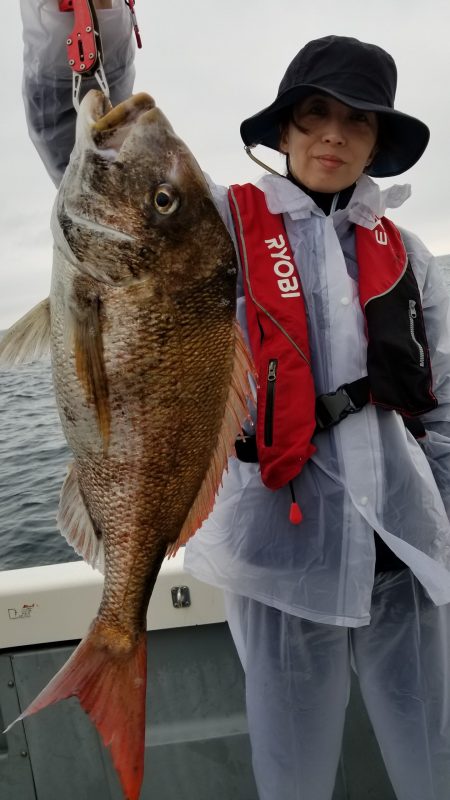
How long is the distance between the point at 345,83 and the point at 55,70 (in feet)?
2.94

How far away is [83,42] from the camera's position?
156cm

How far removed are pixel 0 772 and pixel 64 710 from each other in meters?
0.40

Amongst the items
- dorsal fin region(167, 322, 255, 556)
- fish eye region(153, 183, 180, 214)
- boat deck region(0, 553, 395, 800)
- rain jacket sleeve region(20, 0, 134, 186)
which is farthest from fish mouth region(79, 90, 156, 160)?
boat deck region(0, 553, 395, 800)

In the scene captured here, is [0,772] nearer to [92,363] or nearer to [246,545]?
[246,545]

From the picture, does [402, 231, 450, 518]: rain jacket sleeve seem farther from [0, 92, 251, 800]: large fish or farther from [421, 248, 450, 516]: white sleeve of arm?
[0, 92, 251, 800]: large fish

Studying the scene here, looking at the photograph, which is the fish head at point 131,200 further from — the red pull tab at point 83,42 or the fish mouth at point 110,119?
the red pull tab at point 83,42

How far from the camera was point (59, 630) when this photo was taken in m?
2.93

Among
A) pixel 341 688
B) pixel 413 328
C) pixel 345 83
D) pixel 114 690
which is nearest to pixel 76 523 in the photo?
pixel 114 690

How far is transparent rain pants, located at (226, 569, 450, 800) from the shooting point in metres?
2.18

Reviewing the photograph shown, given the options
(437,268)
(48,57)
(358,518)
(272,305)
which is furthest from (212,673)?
(48,57)

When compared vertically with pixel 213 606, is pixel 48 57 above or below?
above

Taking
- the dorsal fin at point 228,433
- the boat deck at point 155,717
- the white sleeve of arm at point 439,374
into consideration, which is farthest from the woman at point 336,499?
the boat deck at point 155,717

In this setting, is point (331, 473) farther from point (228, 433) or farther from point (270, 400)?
point (228, 433)

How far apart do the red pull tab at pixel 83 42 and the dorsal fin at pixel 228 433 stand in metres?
0.71
